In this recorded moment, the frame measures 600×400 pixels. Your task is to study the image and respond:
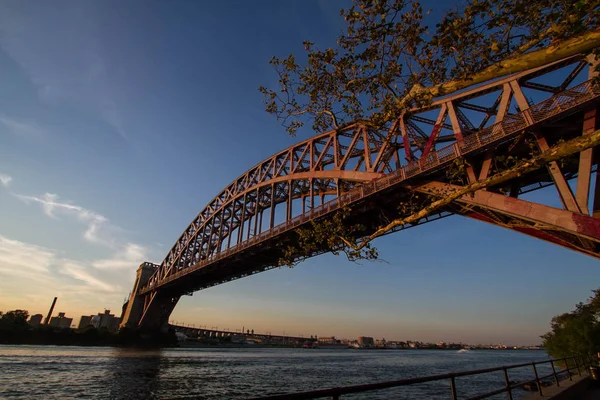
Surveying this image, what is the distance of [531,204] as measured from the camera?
13305 mm

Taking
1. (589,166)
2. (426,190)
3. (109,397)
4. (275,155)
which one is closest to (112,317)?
(275,155)

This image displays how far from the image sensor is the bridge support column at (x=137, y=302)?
69.7 meters

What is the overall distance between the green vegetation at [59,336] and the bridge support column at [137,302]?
3393 millimetres

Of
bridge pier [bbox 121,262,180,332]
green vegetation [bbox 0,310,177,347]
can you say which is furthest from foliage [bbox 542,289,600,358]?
green vegetation [bbox 0,310,177,347]

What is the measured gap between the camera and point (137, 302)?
72.8 meters

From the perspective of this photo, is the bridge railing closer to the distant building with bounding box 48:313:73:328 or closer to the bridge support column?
the bridge support column

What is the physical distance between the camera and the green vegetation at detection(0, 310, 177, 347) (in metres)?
57.7

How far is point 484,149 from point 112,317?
136 m

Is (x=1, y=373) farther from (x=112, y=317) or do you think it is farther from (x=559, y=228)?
(x=112, y=317)

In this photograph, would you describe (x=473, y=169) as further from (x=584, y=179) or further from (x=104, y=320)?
(x=104, y=320)

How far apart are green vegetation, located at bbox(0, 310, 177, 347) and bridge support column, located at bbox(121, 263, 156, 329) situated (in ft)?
11.1

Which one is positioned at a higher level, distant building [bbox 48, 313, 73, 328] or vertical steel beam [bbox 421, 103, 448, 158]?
vertical steel beam [bbox 421, 103, 448, 158]

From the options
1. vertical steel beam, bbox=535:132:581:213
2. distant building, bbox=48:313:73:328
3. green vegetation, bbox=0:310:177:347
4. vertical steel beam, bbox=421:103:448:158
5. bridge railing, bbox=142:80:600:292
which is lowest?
green vegetation, bbox=0:310:177:347

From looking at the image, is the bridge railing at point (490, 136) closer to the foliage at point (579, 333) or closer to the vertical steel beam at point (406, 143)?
the vertical steel beam at point (406, 143)
